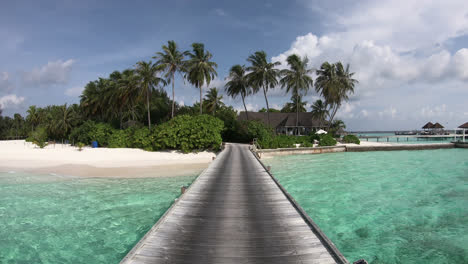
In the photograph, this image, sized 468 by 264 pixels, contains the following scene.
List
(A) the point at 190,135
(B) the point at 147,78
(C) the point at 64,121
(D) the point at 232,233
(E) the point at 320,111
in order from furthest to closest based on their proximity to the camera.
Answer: (E) the point at 320,111 < (C) the point at 64,121 < (B) the point at 147,78 < (A) the point at 190,135 < (D) the point at 232,233

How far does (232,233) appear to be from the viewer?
18.2 feet

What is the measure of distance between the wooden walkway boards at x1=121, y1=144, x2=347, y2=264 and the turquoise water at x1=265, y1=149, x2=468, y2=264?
2362 millimetres

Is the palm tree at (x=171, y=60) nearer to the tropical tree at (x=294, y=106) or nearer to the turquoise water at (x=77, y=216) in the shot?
the turquoise water at (x=77, y=216)

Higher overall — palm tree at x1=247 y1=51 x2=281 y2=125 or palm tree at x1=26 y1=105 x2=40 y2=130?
palm tree at x1=247 y1=51 x2=281 y2=125

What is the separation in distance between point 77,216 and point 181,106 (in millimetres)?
38316

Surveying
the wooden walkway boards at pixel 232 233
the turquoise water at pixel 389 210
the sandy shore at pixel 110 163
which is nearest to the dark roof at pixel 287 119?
the sandy shore at pixel 110 163

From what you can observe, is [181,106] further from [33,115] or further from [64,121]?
[33,115]

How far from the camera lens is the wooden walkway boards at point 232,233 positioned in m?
4.45

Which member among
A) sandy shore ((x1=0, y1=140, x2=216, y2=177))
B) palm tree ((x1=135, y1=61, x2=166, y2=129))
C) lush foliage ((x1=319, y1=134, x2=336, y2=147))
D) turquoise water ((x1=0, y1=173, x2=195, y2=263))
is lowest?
turquoise water ((x1=0, y1=173, x2=195, y2=263))

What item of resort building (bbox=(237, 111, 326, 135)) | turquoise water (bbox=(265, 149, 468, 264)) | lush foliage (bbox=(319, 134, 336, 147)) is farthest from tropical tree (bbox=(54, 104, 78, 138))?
lush foliage (bbox=(319, 134, 336, 147))

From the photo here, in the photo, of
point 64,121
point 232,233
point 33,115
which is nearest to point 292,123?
point 64,121

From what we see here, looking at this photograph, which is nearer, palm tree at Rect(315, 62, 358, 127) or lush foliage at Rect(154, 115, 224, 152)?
lush foliage at Rect(154, 115, 224, 152)

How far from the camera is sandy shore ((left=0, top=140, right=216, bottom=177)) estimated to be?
17625mm

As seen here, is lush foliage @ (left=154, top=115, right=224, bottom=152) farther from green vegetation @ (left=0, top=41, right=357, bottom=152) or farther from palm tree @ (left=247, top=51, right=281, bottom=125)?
palm tree @ (left=247, top=51, right=281, bottom=125)
